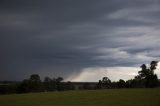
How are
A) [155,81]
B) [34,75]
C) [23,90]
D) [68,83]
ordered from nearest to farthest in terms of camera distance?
[23,90]
[155,81]
[34,75]
[68,83]

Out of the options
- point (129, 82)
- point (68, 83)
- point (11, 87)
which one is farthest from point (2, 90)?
point (129, 82)

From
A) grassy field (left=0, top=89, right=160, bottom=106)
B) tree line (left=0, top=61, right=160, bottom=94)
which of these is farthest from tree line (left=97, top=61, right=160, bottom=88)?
grassy field (left=0, top=89, right=160, bottom=106)

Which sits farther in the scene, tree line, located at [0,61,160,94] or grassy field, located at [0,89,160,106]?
tree line, located at [0,61,160,94]

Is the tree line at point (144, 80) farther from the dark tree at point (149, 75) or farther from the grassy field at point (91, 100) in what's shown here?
the grassy field at point (91, 100)

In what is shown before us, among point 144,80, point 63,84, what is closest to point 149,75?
point 144,80

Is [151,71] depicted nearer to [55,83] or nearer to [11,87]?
[55,83]

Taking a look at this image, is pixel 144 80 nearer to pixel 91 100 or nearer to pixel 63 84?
pixel 63 84

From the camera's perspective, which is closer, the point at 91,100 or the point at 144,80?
the point at 91,100

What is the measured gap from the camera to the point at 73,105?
1731 inches

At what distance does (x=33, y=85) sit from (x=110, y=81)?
6535 cm

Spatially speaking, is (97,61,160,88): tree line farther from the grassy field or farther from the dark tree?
the grassy field

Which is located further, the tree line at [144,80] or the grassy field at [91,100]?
the tree line at [144,80]

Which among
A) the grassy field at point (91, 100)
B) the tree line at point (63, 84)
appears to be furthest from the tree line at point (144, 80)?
the grassy field at point (91, 100)

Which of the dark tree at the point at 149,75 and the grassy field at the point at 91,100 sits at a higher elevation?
the dark tree at the point at 149,75
